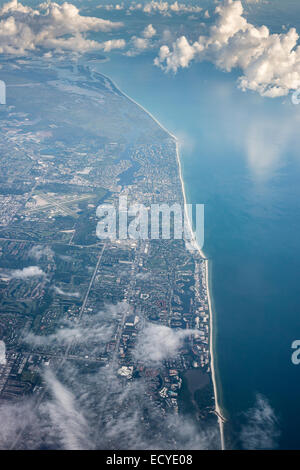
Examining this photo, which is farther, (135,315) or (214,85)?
(214,85)

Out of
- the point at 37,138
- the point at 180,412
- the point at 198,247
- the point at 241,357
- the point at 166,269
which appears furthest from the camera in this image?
the point at 37,138

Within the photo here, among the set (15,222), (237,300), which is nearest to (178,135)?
(15,222)

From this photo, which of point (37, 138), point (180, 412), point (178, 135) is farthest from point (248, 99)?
point (180, 412)

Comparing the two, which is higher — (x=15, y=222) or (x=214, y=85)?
(x=214, y=85)

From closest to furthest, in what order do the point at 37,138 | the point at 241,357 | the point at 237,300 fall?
1. the point at 241,357
2. the point at 237,300
3. the point at 37,138

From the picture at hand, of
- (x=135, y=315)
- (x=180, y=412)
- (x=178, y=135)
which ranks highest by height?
(x=178, y=135)
